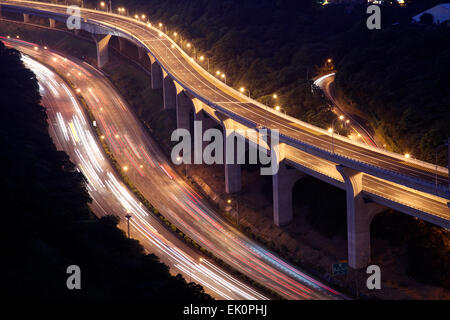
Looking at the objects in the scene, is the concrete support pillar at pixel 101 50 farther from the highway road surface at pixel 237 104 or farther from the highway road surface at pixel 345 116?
the highway road surface at pixel 345 116

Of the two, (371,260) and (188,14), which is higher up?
(188,14)

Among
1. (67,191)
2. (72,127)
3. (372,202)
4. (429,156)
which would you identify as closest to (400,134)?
(429,156)

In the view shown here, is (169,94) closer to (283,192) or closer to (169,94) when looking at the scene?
(169,94)

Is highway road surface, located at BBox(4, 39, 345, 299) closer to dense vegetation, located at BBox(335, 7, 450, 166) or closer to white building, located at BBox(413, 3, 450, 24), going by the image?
dense vegetation, located at BBox(335, 7, 450, 166)

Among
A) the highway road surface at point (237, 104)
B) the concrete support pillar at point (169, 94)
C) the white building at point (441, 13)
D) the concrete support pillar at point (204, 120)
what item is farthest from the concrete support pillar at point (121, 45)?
the white building at point (441, 13)

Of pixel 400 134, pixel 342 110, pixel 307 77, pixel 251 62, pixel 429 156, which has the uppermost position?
pixel 251 62

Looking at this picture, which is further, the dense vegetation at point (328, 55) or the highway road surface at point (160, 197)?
the dense vegetation at point (328, 55)

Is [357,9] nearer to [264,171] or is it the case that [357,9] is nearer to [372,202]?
[264,171]
